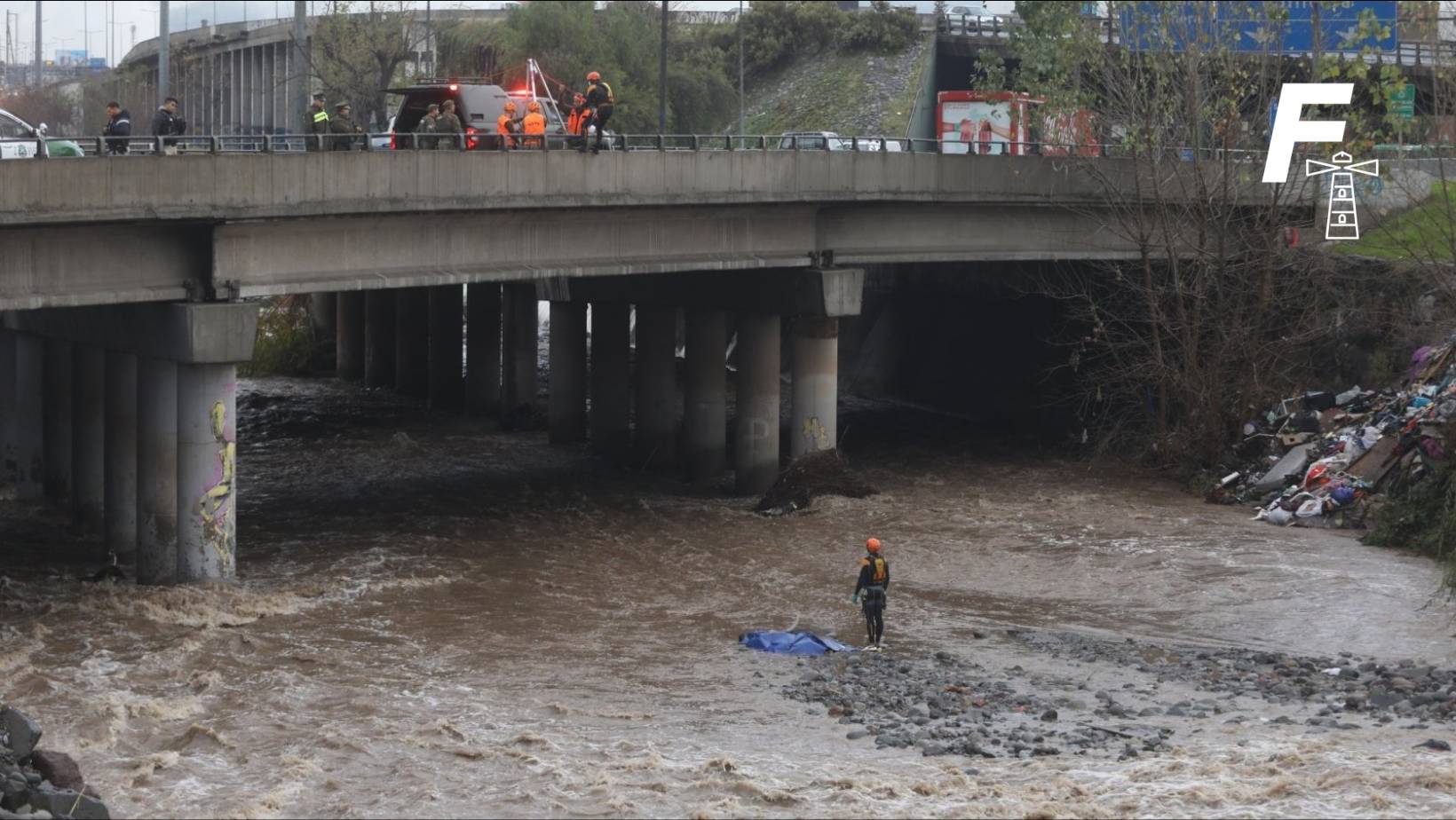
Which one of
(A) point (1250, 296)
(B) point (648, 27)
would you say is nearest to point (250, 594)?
(A) point (1250, 296)

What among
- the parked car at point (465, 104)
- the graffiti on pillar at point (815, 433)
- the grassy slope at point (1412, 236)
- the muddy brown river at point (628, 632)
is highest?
the parked car at point (465, 104)

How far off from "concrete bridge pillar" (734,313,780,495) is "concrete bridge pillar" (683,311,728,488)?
5.05ft

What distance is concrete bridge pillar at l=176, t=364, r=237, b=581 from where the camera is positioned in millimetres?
25609

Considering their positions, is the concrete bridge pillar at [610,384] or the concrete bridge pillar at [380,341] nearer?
the concrete bridge pillar at [610,384]

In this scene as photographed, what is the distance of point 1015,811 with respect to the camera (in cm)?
1606

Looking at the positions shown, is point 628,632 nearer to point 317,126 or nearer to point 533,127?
point 317,126

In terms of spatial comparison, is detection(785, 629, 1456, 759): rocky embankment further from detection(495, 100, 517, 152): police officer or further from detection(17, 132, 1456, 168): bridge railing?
detection(495, 100, 517, 152): police officer

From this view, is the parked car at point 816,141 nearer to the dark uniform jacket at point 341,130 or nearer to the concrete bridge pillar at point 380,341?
the dark uniform jacket at point 341,130

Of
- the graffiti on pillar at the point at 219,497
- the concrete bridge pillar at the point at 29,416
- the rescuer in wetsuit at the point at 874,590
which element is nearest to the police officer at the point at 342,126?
the graffiti on pillar at the point at 219,497

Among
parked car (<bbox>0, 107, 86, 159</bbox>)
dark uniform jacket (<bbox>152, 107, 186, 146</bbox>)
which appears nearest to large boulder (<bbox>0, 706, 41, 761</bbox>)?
parked car (<bbox>0, 107, 86, 159</bbox>)

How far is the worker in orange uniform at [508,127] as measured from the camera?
98.7 ft

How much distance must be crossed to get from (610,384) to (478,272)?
447 inches

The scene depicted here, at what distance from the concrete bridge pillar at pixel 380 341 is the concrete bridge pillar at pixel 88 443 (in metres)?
21.3

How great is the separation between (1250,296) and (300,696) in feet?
81.4
